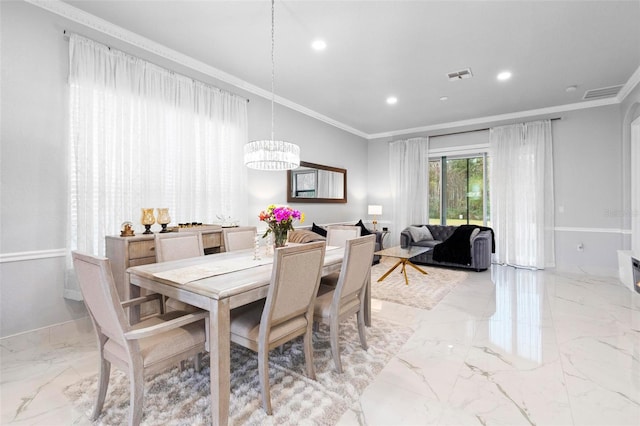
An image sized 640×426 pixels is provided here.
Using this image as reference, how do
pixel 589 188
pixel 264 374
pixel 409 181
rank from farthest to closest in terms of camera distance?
1. pixel 409 181
2. pixel 589 188
3. pixel 264 374

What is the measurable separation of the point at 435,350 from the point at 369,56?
3149 millimetres

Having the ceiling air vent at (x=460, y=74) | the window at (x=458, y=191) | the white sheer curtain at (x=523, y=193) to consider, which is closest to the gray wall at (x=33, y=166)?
the ceiling air vent at (x=460, y=74)

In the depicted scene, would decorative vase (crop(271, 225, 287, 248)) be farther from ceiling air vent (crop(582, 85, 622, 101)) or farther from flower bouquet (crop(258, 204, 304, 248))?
ceiling air vent (crop(582, 85, 622, 101))

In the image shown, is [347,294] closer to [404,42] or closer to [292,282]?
[292,282]

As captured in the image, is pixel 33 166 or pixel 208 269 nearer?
pixel 208 269

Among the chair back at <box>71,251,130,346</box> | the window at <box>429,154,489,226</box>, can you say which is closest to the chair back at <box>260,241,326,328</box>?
the chair back at <box>71,251,130,346</box>

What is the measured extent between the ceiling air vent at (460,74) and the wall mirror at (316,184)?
103 inches

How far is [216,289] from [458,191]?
619cm

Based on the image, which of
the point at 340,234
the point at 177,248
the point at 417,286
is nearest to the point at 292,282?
the point at 177,248

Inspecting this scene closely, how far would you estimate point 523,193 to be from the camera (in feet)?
18.4

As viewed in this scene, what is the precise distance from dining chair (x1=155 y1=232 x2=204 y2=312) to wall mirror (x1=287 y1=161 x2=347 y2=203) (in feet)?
8.24

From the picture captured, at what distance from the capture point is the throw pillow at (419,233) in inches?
236

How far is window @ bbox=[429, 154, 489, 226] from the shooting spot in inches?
249

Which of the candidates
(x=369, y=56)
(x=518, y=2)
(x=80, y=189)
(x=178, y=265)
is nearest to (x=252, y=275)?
(x=178, y=265)
